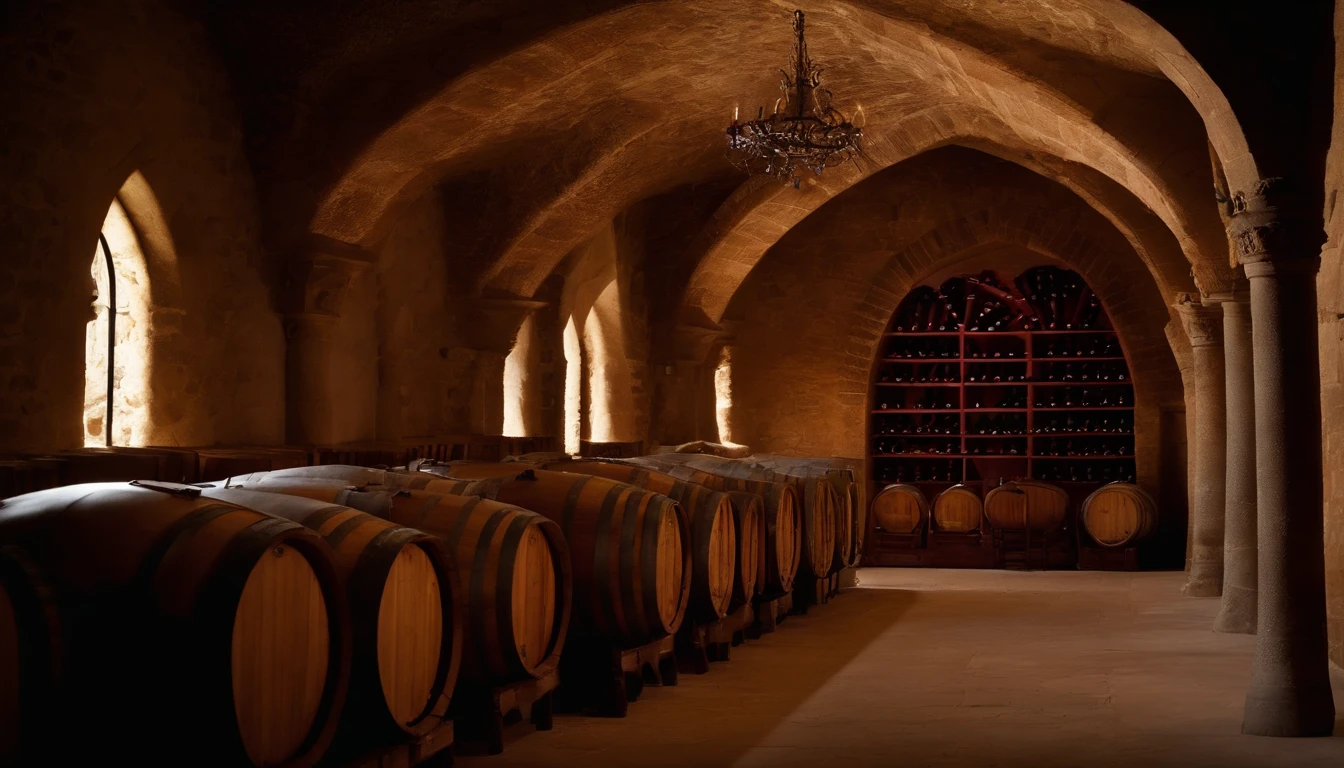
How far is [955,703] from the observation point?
5000 mm

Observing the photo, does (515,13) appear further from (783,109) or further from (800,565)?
(800,565)

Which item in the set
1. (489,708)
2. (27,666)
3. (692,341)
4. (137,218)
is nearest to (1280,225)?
(489,708)

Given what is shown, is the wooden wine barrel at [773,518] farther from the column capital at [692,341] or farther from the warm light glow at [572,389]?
the column capital at [692,341]

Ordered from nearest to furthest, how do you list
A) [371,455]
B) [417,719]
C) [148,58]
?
[417,719], [148,58], [371,455]

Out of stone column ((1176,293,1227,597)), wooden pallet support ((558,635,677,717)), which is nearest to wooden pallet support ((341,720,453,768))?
wooden pallet support ((558,635,677,717))

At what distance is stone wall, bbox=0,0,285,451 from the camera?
5.84 m

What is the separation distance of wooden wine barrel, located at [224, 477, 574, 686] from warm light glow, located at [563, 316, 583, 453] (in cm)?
743

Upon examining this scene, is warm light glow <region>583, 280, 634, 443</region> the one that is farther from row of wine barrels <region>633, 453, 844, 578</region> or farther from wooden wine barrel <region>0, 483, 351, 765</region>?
wooden wine barrel <region>0, 483, 351, 765</region>

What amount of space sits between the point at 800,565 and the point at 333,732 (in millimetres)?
5036

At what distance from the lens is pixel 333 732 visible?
309cm

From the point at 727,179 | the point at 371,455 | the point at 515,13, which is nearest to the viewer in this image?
the point at 515,13

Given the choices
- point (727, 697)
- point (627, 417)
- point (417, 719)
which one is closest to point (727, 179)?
point (627, 417)

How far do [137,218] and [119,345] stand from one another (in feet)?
2.13

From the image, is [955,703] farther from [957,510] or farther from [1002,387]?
[1002,387]
